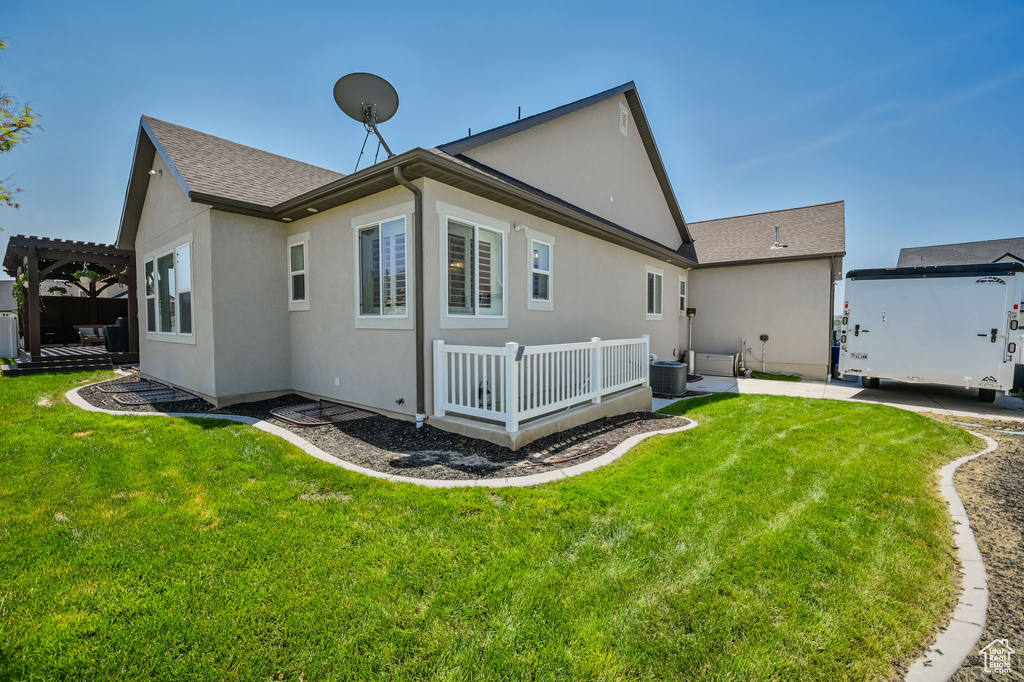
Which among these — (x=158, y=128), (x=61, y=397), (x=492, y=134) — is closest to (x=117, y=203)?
(x=158, y=128)

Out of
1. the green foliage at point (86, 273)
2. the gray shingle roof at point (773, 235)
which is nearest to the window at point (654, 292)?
the gray shingle roof at point (773, 235)

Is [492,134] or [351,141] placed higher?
[351,141]

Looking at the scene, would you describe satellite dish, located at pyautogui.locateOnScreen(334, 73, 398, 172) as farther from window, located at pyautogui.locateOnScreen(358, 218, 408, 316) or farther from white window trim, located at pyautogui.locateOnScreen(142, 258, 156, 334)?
white window trim, located at pyautogui.locateOnScreen(142, 258, 156, 334)

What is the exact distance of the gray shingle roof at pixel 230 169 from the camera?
291 inches

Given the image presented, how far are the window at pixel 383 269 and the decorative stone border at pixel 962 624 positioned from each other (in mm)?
5706

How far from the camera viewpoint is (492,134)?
7.45 m

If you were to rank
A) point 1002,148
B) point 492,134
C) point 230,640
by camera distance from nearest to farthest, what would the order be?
point 230,640, point 492,134, point 1002,148

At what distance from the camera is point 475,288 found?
6.59 m

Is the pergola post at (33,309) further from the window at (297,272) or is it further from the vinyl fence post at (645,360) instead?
the vinyl fence post at (645,360)

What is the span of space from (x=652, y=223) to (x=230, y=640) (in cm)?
1337

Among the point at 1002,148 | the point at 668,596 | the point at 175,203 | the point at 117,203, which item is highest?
the point at 1002,148

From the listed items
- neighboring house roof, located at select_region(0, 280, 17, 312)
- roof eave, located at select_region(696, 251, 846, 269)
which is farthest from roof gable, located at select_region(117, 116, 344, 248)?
neighboring house roof, located at select_region(0, 280, 17, 312)

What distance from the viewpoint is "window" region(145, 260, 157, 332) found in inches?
386

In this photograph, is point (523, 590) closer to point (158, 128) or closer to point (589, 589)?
point (589, 589)
